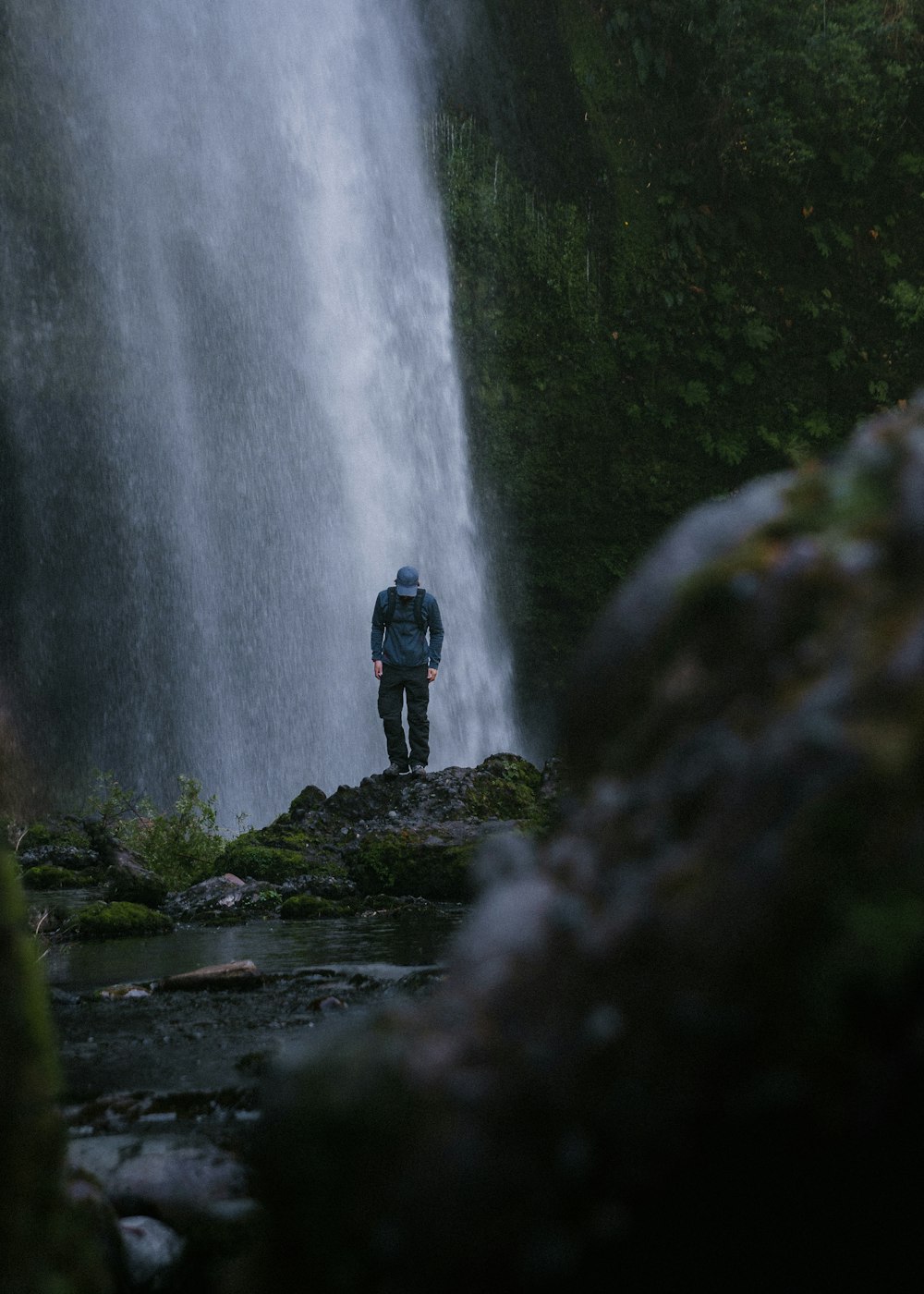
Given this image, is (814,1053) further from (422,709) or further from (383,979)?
(422,709)

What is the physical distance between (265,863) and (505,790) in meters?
2.16

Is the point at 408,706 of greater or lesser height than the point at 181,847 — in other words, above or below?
above

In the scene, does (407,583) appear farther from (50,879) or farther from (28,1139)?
(28,1139)

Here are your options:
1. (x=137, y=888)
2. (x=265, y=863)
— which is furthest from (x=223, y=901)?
(x=265, y=863)

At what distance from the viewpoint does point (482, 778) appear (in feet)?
31.7

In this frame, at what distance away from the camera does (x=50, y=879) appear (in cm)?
920

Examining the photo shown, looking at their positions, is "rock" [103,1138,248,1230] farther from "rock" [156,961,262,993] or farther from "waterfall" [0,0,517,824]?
"waterfall" [0,0,517,824]

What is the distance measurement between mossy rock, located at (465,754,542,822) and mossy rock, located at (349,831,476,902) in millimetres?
906

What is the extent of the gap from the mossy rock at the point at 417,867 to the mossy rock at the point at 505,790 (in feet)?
2.97

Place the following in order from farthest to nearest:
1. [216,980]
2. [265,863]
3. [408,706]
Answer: [408,706]
[265,863]
[216,980]

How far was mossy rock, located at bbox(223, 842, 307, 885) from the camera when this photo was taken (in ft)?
27.7

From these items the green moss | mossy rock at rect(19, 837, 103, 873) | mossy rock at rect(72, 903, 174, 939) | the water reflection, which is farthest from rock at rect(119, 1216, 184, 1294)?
mossy rock at rect(19, 837, 103, 873)

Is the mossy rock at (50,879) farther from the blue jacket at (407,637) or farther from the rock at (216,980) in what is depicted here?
the rock at (216,980)

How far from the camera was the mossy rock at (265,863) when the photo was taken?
27.7 ft
